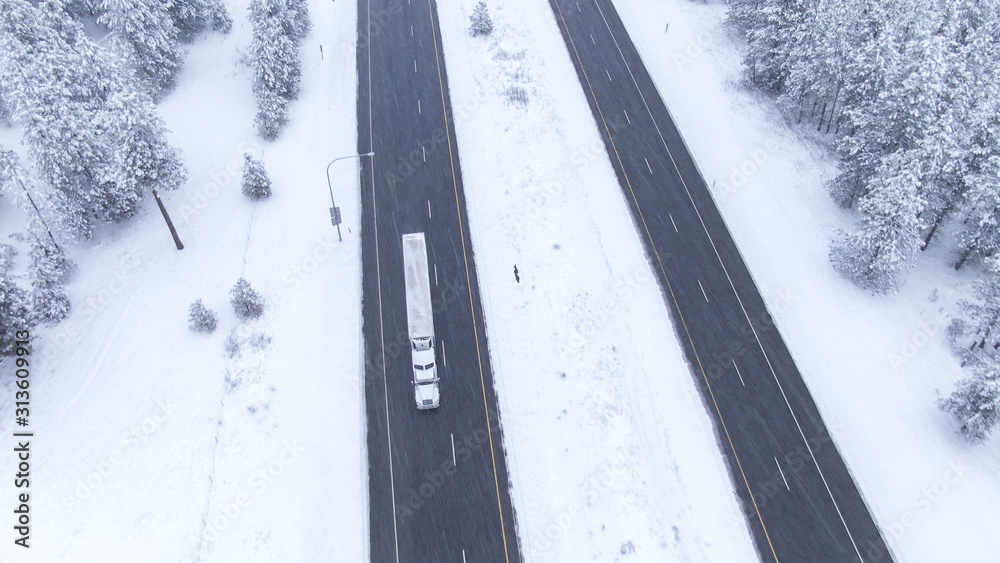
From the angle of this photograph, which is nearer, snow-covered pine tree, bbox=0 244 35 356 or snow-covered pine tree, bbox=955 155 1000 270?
snow-covered pine tree, bbox=0 244 35 356

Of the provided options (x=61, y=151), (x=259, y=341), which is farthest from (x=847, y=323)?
(x=61, y=151)

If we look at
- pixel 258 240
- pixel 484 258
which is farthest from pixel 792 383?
pixel 258 240

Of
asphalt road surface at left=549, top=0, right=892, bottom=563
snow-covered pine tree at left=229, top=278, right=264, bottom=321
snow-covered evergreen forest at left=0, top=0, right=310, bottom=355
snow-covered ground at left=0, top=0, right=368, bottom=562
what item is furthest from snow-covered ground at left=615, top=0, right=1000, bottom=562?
snow-covered evergreen forest at left=0, top=0, right=310, bottom=355

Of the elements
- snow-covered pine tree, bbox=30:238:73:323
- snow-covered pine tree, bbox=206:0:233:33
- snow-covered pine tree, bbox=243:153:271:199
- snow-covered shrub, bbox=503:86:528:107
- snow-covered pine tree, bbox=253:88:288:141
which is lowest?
snow-covered pine tree, bbox=30:238:73:323

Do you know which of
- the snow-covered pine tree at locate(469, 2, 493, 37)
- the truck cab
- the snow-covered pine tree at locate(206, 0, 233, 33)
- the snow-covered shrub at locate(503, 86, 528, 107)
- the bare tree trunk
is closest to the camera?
the truck cab

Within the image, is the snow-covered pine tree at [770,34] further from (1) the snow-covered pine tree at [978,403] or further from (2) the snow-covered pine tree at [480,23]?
(1) the snow-covered pine tree at [978,403]

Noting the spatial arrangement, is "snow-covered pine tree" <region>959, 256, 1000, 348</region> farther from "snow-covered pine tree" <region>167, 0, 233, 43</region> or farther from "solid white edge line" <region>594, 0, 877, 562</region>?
"snow-covered pine tree" <region>167, 0, 233, 43</region>

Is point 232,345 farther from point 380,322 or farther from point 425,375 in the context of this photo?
point 425,375
